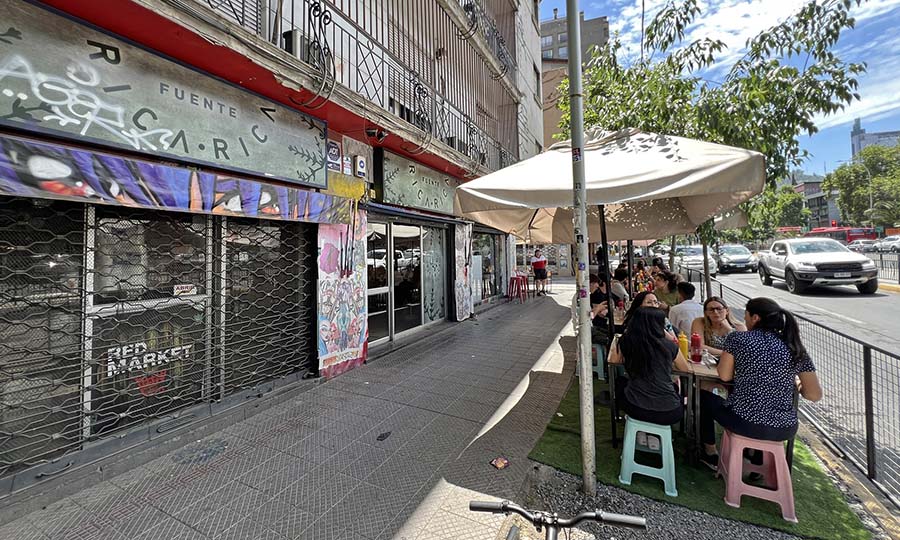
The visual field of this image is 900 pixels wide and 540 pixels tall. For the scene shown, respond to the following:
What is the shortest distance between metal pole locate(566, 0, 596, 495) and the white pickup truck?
1358 centimetres

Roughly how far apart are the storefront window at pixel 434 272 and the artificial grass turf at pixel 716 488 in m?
5.35

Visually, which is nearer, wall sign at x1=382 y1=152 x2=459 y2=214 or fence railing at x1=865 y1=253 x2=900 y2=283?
wall sign at x1=382 y1=152 x2=459 y2=214

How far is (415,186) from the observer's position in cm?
771

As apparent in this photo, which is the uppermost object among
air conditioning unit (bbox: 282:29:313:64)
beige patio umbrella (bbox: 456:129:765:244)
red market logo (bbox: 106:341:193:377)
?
air conditioning unit (bbox: 282:29:313:64)

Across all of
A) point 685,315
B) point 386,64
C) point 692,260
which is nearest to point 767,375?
point 685,315

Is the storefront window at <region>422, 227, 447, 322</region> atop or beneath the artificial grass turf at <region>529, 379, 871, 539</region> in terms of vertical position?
atop

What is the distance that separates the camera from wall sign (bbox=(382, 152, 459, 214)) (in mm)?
6847

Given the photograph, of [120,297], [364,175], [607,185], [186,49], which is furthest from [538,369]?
[186,49]

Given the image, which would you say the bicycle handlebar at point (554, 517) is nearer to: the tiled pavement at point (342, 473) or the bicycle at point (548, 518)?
the bicycle at point (548, 518)

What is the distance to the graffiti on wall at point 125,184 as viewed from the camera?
248 cm

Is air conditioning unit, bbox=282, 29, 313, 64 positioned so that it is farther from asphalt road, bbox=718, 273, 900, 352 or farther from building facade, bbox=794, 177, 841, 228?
building facade, bbox=794, 177, 841, 228

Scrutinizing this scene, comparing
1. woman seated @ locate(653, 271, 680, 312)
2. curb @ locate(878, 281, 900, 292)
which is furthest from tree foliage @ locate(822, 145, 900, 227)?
woman seated @ locate(653, 271, 680, 312)

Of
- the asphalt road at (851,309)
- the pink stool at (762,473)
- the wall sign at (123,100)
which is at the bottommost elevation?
the pink stool at (762,473)

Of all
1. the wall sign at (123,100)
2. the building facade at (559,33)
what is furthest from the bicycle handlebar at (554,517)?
the building facade at (559,33)
